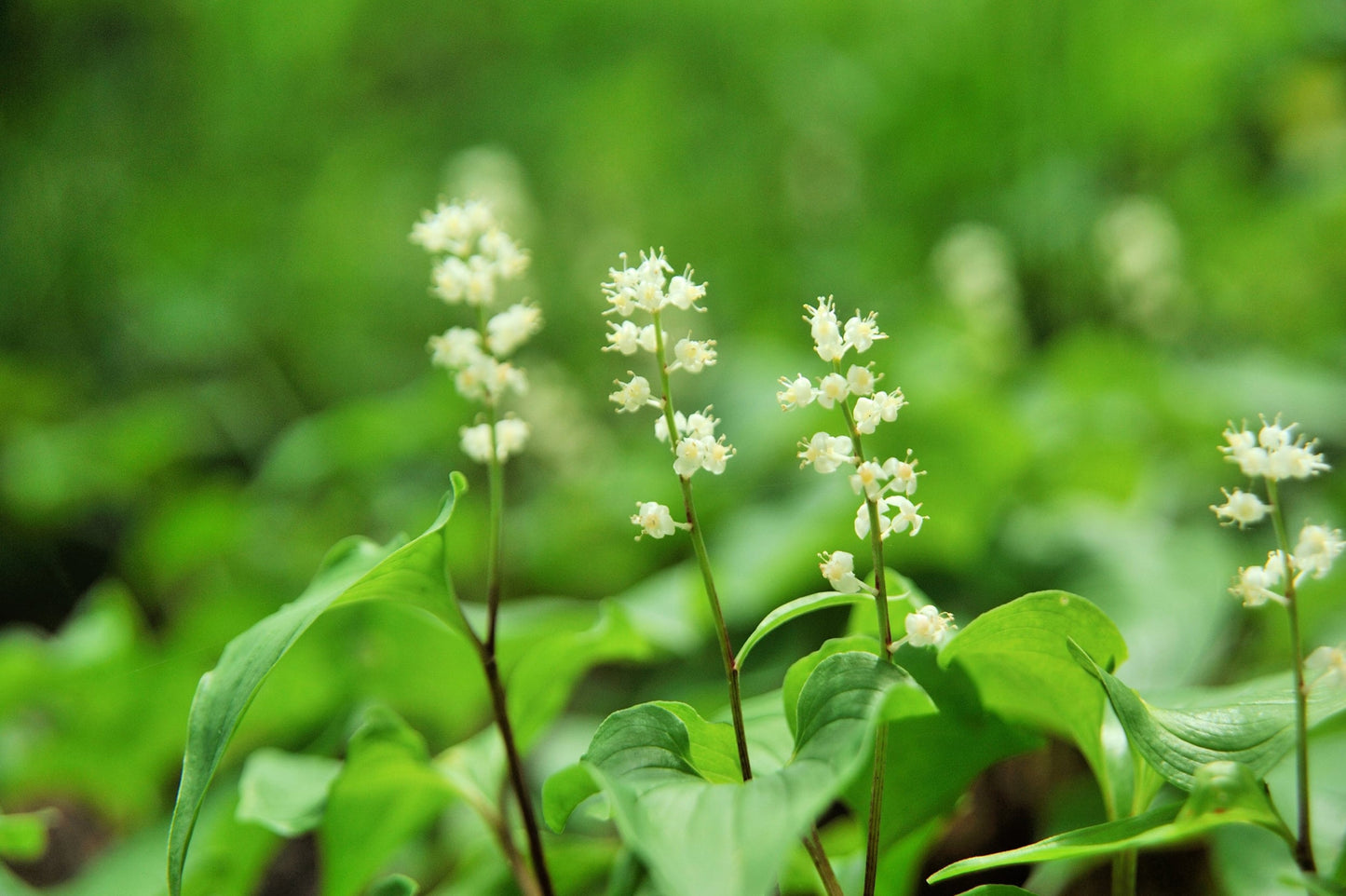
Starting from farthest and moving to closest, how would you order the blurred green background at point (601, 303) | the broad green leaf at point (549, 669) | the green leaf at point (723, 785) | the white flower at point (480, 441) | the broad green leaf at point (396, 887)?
the blurred green background at point (601, 303) → the broad green leaf at point (549, 669) → the white flower at point (480, 441) → the broad green leaf at point (396, 887) → the green leaf at point (723, 785)

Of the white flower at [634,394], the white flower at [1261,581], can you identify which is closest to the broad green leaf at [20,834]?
the white flower at [634,394]

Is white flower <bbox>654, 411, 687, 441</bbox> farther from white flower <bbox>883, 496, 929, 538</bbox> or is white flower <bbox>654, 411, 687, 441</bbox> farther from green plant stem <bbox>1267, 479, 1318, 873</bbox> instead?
green plant stem <bbox>1267, 479, 1318, 873</bbox>

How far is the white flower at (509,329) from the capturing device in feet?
3.17

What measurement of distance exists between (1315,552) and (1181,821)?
0.23 metres

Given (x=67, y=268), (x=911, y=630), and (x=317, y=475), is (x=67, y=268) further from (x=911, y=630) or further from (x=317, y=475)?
(x=911, y=630)

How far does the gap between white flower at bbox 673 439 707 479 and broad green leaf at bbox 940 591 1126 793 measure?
259 mm

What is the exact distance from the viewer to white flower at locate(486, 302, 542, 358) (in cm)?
97

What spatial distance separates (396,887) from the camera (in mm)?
896

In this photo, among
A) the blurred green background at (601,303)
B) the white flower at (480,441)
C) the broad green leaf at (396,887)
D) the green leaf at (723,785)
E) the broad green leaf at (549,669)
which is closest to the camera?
the green leaf at (723,785)

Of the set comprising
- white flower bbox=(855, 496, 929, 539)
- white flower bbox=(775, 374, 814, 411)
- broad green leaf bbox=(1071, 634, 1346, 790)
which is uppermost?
white flower bbox=(775, 374, 814, 411)

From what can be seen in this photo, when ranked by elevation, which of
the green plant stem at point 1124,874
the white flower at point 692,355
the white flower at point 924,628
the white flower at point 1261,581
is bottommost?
the green plant stem at point 1124,874

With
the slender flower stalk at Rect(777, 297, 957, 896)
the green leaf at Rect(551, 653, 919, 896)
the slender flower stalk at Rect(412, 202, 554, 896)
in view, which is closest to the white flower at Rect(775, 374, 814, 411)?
the slender flower stalk at Rect(777, 297, 957, 896)

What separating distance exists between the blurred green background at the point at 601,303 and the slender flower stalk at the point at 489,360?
2.12 feet

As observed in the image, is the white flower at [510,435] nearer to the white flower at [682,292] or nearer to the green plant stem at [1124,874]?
the white flower at [682,292]
